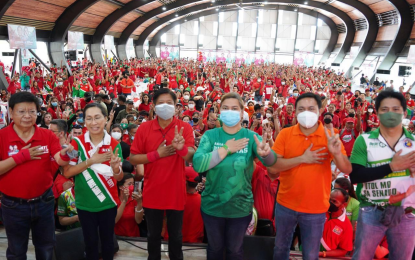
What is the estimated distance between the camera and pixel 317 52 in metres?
37.9

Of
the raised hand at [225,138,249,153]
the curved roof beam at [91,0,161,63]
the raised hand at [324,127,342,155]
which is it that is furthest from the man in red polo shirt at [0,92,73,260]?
the curved roof beam at [91,0,161,63]

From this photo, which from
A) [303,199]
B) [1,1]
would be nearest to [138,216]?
[303,199]

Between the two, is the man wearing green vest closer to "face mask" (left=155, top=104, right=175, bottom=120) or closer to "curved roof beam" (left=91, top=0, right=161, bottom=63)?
"face mask" (left=155, top=104, right=175, bottom=120)

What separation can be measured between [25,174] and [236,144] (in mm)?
1558

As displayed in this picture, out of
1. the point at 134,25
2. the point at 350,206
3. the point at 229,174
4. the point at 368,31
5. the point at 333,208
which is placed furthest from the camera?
the point at 134,25

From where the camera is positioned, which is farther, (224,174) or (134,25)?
(134,25)

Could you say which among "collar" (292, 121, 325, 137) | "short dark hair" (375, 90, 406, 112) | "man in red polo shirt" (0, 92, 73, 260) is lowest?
Answer: "man in red polo shirt" (0, 92, 73, 260)

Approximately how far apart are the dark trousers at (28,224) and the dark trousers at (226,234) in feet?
4.02

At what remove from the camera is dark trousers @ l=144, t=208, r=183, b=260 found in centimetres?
263

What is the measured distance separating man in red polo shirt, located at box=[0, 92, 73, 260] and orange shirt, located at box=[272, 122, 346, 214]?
1611 millimetres

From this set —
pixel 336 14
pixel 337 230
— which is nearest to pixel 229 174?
pixel 337 230

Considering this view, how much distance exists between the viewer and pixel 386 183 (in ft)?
7.13

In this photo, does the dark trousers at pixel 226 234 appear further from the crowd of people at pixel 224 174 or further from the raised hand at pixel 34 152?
the raised hand at pixel 34 152

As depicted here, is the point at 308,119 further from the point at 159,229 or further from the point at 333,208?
the point at 159,229
